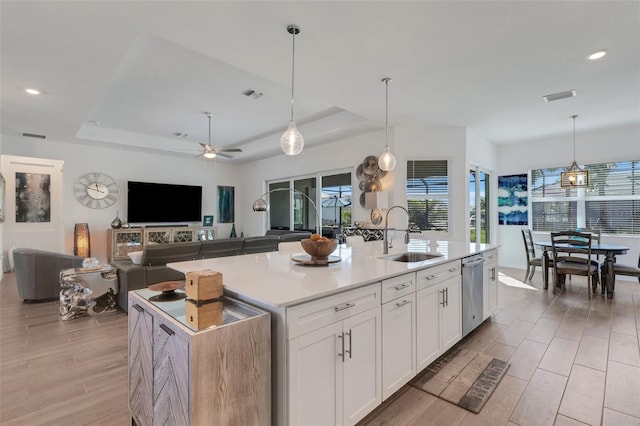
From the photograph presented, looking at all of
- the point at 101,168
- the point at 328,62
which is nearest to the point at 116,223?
the point at 101,168

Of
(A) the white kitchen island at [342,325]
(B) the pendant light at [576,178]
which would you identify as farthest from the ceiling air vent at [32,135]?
(B) the pendant light at [576,178]

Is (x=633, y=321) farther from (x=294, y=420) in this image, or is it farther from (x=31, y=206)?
(x=31, y=206)

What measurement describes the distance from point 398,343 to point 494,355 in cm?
131

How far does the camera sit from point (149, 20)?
2.37 meters

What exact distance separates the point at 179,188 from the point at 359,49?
21.4ft

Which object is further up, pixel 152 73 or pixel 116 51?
pixel 152 73

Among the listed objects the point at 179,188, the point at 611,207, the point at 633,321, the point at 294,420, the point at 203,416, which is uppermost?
the point at 179,188

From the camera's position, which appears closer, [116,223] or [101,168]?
[116,223]

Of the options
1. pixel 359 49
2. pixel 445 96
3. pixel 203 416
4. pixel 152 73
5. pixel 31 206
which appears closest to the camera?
pixel 203 416

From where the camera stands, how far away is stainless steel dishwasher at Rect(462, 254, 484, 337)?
280cm

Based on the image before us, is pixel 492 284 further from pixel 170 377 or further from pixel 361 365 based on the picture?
pixel 170 377

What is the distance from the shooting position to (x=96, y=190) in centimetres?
675

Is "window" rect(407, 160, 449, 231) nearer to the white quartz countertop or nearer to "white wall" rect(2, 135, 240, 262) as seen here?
the white quartz countertop

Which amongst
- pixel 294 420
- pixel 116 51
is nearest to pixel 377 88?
pixel 116 51
